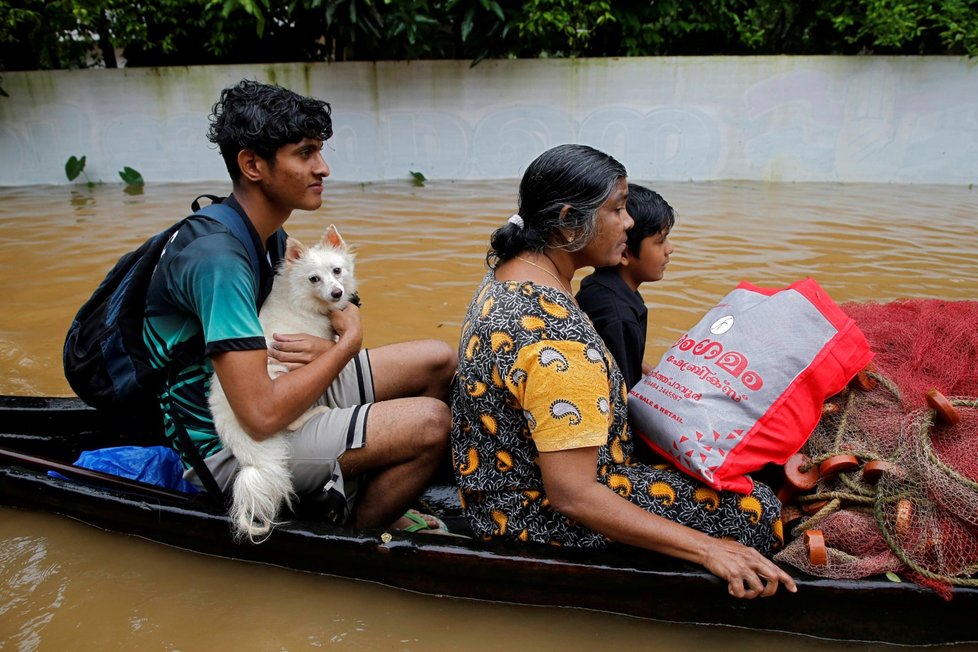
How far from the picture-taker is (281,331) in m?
2.51

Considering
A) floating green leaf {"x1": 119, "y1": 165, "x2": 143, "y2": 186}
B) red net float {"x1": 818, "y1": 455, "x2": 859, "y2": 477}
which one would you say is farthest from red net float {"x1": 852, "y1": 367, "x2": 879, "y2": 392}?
floating green leaf {"x1": 119, "y1": 165, "x2": 143, "y2": 186}

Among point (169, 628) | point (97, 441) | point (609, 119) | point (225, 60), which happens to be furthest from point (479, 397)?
point (225, 60)

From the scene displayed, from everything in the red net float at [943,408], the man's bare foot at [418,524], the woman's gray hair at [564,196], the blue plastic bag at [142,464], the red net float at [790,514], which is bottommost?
the man's bare foot at [418,524]

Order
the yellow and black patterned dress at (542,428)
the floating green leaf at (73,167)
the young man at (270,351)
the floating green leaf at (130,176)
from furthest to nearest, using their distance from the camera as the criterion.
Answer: the floating green leaf at (130,176) → the floating green leaf at (73,167) → the young man at (270,351) → the yellow and black patterned dress at (542,428)

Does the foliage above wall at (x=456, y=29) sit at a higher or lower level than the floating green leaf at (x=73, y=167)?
higher

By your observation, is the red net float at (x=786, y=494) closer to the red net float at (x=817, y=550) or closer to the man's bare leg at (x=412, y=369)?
the red net float at (x=817, y=550)

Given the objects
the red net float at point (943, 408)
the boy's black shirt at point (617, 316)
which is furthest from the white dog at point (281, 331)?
the red net float at point (943, 408)

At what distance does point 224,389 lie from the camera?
2.06 metres

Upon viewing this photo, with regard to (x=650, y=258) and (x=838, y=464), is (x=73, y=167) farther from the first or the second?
(x=838, y=464)

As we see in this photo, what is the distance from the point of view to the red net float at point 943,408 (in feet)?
7.16

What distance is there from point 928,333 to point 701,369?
116cm

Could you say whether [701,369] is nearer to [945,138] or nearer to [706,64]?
[706,64]

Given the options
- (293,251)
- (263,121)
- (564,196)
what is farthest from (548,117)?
(564,196)

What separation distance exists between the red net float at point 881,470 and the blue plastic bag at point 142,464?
2.47 m
